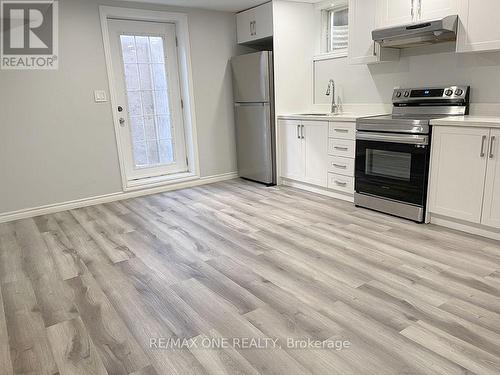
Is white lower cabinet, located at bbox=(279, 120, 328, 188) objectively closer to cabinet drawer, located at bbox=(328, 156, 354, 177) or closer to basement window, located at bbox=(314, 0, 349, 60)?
cabinet drawer, located at bbox=(328, 156, 354, 177)

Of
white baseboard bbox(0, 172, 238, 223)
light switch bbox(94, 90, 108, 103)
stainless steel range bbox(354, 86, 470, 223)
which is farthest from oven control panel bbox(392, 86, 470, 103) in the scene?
light switch bbox(94, 90, 108, 103)

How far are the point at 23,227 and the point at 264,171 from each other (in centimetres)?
275

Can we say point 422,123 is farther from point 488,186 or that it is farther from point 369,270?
point 369,270

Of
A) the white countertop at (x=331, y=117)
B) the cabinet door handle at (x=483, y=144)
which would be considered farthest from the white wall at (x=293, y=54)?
the cabinet door handle at (x=483, y=144)

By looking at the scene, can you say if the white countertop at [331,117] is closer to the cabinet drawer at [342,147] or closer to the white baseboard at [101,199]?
the cabinet drawer at [342,147]

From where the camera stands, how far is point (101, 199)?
14.2 ft

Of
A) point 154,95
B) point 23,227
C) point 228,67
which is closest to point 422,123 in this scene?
point 228,67

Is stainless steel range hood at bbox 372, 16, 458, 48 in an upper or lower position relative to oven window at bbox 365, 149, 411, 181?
upper

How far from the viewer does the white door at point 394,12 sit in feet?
11.0

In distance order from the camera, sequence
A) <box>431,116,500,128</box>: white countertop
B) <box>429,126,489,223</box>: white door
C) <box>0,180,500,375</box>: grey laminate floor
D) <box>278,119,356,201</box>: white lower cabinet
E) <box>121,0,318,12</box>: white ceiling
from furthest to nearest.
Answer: <box>121,0,318,12</box>: white ceiling < <box>278,119,356,201</box>: white lower cabinet < <box>429,126,489,223</box>: white door < <box>431,116,500,128</box>: white countertop < <box>0,180,500,375</box>: grey laminate floor

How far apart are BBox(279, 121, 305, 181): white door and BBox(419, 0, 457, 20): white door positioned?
5.38 ft

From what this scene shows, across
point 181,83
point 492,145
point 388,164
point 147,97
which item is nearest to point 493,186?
point 492,145

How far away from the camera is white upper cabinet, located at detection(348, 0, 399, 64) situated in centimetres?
363

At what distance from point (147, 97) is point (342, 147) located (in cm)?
250
